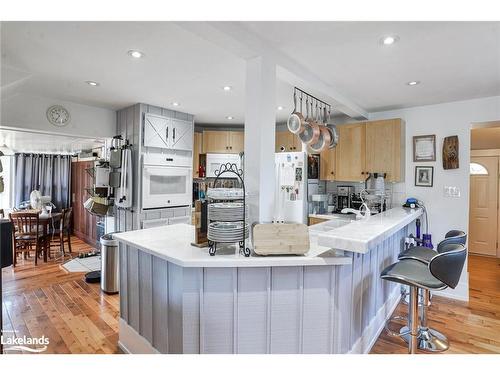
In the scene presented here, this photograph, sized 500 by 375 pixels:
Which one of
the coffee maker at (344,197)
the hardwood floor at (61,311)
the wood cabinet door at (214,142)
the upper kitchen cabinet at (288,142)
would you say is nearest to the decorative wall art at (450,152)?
the coffee maker at (344,197)

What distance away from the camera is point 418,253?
2.36 m

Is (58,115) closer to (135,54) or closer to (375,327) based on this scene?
(135,54)

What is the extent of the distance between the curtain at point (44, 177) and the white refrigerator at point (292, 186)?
18.5 ft

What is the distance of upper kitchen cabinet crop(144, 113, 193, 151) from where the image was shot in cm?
352

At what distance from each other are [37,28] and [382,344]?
10.6 feet

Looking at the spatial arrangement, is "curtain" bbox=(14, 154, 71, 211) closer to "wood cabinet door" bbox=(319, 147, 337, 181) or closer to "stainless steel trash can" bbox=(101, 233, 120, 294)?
"stainless steel trash can" bbox=(101, 233, 120, 294)

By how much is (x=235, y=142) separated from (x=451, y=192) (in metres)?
3.03

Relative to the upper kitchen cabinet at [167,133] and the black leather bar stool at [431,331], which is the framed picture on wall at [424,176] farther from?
the upper kitchen cabinet at [167,133]

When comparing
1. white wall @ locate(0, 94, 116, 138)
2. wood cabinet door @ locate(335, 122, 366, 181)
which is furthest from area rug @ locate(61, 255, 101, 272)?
wood cabinet door @ locate(335, 122, 366, 181)

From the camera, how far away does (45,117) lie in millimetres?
3121

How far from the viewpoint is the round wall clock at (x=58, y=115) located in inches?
124

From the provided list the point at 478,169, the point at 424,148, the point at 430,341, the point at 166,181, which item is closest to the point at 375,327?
the point at 430,341

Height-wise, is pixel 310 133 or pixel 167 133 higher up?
pixel 167 133

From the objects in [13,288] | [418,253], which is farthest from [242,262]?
[13,288]
